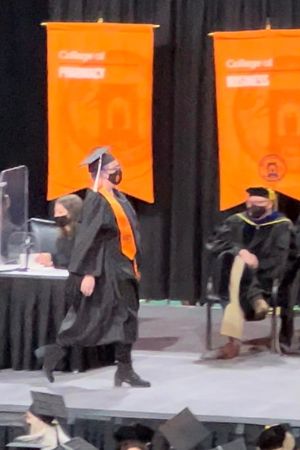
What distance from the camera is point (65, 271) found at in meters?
6.55

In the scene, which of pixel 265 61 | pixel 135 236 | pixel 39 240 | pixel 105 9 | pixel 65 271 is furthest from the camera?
pixel 105 9

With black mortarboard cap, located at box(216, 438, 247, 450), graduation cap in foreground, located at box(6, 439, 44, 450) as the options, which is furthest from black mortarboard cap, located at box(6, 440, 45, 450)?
black mortarboard cap, located at box(216, 438, 247, 450)

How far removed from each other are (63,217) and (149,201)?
1.71 m

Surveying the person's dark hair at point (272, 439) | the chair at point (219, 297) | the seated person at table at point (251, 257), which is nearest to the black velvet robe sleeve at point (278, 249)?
the seated person at table at point (251, 257)

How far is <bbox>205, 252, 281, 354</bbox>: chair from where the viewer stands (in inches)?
269

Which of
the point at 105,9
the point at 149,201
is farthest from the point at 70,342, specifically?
the point at 105,9

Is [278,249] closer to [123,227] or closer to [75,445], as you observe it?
[123,227]

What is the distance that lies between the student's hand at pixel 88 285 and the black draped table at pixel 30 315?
1.44 feet

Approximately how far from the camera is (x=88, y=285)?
592 cm

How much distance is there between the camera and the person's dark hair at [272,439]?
4750 millimetres

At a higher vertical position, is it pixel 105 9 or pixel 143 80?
pixel 105 9

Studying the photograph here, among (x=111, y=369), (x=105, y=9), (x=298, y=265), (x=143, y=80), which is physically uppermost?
(x=105, y=9)

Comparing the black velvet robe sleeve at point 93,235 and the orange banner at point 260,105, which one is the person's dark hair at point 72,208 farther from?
the orange banner at point 260,105

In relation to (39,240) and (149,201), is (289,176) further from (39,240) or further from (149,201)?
(39,240)
